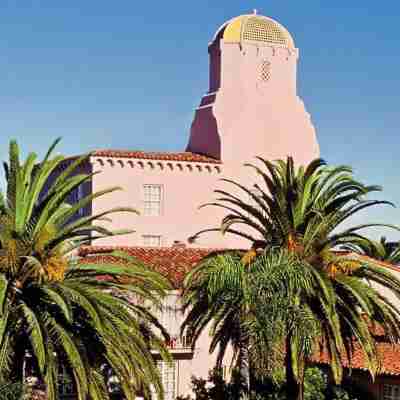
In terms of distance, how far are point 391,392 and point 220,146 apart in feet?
65.7

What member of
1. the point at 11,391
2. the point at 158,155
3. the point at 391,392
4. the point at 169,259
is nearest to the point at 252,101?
the point at 158,155

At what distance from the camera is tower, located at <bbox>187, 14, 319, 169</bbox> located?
55.7 m

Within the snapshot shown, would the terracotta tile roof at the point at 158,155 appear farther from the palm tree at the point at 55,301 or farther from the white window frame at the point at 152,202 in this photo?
the palm tree at the point at 55,301

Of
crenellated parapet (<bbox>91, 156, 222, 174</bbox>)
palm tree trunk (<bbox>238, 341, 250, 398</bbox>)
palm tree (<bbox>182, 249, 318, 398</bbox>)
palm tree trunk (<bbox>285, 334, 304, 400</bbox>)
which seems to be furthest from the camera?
crenellated parapet (<bbox>91, 156, 222, 174</bbox>)

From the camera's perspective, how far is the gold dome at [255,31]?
57000mm

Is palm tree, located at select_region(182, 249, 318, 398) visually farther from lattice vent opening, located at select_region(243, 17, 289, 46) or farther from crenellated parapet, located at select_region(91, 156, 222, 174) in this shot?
lattice vent opening, located at select_region(243, 17, 289, 46)

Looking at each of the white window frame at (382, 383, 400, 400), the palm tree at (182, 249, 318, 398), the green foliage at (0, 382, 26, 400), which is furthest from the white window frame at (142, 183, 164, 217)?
the green foliage at (0, 382, 26, 400)

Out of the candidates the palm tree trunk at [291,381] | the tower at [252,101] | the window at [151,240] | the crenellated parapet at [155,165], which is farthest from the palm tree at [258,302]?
the tower at [252,101]

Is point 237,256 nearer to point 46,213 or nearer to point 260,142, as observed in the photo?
point 46,213

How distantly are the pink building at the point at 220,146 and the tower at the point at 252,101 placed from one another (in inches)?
2.0

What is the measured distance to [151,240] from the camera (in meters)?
53.4

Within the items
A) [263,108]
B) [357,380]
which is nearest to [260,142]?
[263,108]

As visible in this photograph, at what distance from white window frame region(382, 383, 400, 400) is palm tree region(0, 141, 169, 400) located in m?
11.5

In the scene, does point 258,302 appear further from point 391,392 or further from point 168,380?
point 168,380
